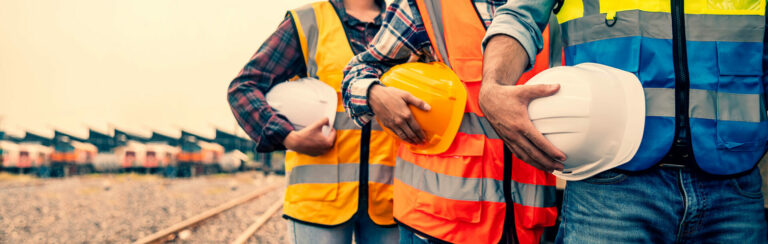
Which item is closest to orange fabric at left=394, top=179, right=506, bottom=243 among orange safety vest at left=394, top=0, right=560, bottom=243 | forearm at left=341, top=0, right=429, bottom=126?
orange safety vest at left=394, top=0, right=560, bottom=243

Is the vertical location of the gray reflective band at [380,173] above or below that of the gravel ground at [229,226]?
above

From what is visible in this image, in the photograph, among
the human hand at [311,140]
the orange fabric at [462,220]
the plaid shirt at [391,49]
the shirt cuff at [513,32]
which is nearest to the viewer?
the shirt cuff at [513,32]

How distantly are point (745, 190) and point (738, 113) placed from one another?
0.19 metres

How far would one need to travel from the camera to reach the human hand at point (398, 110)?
112cm

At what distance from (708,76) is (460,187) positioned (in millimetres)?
621

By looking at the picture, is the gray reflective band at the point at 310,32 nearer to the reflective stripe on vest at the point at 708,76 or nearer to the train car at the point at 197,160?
the reflective stripe on vest at the point at 708,76

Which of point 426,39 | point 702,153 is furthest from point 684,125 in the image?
point 426,39

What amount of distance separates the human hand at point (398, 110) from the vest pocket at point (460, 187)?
116 mm

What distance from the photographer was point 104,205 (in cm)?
910

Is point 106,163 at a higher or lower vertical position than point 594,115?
lower

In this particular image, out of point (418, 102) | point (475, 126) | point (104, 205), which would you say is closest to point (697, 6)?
point (475, 126)

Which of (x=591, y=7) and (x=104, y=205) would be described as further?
(x=104, y=205)

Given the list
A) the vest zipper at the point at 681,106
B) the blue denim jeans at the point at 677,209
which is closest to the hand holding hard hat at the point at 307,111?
the blue denim jeans at the point at 677,209

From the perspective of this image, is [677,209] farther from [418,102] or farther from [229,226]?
[229,226]
